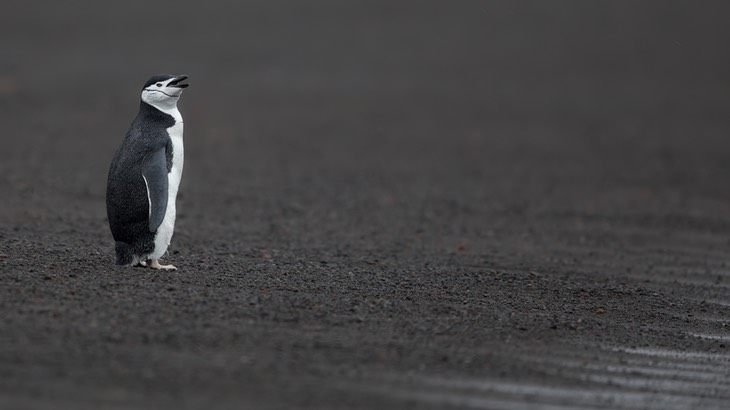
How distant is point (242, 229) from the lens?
1151 centimetres

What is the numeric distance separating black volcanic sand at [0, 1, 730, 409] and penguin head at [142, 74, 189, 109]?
1211mm

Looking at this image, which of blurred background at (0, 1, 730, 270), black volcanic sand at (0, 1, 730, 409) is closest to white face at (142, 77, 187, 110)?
black volcanic sand at (0, 1, 730, 409)

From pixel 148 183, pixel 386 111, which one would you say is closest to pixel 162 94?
pixel 148 183

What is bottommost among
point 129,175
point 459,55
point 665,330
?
point 665,330

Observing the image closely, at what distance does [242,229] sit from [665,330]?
4784mm

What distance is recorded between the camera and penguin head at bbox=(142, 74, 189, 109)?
841 cm

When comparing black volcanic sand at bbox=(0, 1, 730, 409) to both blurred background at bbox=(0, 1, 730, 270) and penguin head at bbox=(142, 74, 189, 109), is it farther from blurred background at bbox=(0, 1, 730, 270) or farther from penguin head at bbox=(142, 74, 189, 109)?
penguin head at bbox=(142, 74, 189, 109)

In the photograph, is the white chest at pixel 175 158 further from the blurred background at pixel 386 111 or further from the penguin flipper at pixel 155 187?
the blurred background at pixel 386 111

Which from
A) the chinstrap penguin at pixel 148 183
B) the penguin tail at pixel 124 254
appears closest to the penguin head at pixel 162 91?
the chinstrap penguin at pixel 148 183

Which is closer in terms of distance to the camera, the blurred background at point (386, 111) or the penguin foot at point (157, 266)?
the penguin foot at point (157, 266)

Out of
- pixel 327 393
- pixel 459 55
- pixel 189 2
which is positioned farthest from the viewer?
pixel 189 2

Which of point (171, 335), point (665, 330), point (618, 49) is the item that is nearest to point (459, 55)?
point (618, 49)

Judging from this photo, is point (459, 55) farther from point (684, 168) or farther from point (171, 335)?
point (171, 335)

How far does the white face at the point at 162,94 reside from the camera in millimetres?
8406
